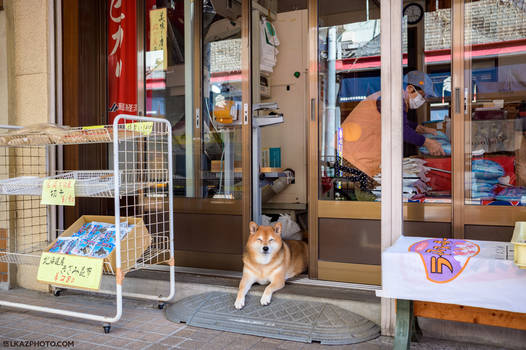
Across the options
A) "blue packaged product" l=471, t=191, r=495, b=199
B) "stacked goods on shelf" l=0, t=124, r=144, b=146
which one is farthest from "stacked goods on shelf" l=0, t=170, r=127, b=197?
"blue packaged product" l=471, t=191, r=495, b=199

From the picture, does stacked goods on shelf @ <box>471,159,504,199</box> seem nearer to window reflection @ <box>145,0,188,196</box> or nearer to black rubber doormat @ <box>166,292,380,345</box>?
black rubber doormat @ <box>166,292,380,345</box>

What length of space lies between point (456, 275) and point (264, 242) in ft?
4.27

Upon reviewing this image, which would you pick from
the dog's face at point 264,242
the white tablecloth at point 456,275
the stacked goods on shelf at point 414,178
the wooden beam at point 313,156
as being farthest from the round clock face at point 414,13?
the dog's face at point 264,242

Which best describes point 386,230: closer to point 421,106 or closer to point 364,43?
point 421,106

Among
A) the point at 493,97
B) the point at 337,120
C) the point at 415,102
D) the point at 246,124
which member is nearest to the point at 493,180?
the point at 493,97

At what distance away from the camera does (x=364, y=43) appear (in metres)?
3.16

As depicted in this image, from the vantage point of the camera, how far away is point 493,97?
268 cm

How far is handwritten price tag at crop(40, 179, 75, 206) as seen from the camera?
2482 millimetres

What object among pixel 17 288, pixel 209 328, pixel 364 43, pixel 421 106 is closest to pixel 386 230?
pixel 421 106

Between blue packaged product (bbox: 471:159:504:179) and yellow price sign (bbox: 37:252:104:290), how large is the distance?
233 centimetres

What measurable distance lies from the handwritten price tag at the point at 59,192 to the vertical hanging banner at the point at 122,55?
55.2 inches

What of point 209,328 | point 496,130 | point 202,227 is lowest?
point 209,328

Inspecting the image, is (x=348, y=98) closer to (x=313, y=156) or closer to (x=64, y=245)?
(x=313, y=156)

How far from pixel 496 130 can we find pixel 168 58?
266cm
